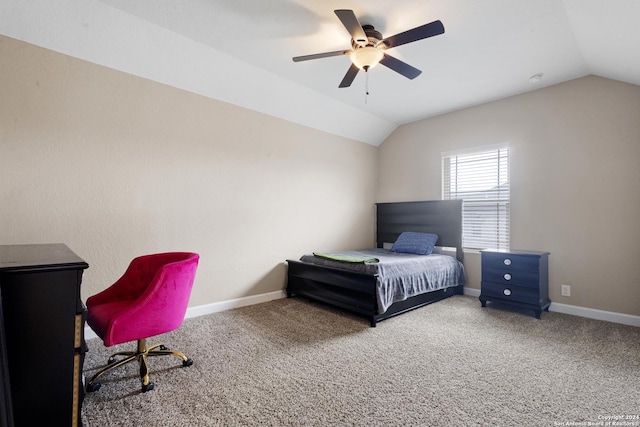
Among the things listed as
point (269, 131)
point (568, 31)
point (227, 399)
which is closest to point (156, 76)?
point (269, 131)

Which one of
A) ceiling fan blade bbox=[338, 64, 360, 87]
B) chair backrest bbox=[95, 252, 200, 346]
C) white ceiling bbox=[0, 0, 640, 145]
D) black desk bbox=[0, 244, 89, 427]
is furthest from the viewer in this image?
ceiling fan blade bbox=[338, 64, 360, 87]

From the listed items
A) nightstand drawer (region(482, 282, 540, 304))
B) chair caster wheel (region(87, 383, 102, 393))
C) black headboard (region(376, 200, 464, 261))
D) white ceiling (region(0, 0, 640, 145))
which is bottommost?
chair caster wheel (region(87, 383, 102, 393))

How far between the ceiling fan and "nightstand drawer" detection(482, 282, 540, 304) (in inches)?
102

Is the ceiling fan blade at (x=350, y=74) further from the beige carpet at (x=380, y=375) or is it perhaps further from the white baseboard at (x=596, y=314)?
the white baseboard at (x=596, y=314)

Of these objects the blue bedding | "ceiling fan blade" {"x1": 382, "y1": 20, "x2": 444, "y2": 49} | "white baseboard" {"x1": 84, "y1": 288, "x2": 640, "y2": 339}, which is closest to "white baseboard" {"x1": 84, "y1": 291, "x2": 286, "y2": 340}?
"white baseboard" {"x1": 84, "y1": 288, "x2": 640, "y2": 339}

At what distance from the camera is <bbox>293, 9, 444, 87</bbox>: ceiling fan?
2.06 m

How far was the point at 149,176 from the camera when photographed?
3.02 meters

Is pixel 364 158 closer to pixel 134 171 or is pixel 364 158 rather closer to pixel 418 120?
pixel 418 120

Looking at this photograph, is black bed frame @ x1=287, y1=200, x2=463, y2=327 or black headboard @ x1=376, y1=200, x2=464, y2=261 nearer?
black bed frame @ x1=287, y1=200, x2=463, y2=327

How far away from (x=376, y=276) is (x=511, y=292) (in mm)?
1712

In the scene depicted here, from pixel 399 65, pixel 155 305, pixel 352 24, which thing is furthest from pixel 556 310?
pixel 155 305

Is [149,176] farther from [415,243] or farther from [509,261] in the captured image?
[509,261]

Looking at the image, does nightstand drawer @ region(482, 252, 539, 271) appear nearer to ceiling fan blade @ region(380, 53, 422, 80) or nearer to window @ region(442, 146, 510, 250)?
window @ region(442, 146, 510, 250)

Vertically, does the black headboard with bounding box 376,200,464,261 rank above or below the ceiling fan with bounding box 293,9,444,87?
below
